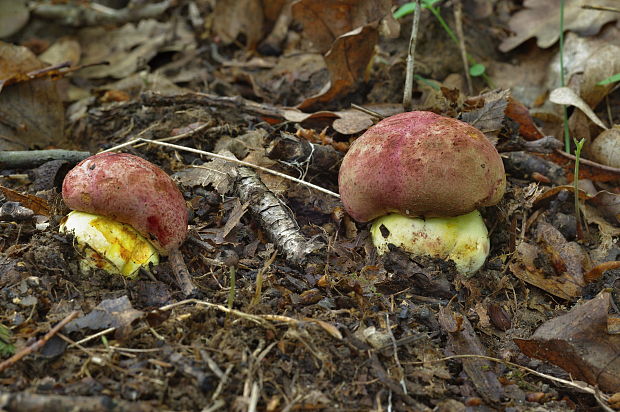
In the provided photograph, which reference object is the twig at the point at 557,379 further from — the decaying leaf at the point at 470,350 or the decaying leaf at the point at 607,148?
the decaying leaf at the point at 607,148

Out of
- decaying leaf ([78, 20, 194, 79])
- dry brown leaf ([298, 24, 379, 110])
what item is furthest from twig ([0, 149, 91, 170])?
decaying leaf ([78, 20, 194, 79])

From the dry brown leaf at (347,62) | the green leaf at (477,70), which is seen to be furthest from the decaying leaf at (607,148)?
the dry brown leaf at (347,62)

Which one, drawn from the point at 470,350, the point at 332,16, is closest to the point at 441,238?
the point at 470,350

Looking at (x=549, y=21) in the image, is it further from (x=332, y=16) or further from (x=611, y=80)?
(x=332, y=16)

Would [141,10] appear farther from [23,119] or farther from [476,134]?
[476,134]

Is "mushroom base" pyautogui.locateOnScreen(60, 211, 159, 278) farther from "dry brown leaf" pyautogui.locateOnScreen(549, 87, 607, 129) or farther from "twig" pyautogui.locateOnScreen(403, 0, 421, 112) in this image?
"dry brown leaf" pyautogui.locateOnScreen(549, 87, 607, 129)

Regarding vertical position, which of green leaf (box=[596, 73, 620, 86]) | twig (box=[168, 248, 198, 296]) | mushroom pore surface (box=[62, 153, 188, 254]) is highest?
mushroom pore surface (box=[62, 153, 188, 254])
